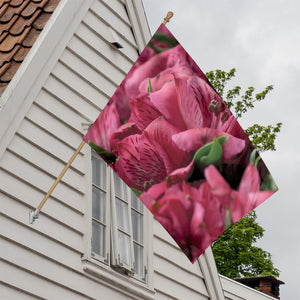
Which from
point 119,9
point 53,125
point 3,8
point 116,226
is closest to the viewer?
point 53,125

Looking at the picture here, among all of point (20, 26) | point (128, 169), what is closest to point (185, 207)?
point (128, 169)

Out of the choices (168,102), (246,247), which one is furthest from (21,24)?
(246,247)

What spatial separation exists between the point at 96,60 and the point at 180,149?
8.14ft

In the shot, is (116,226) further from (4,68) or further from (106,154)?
(4,68)

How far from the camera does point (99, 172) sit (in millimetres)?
8203

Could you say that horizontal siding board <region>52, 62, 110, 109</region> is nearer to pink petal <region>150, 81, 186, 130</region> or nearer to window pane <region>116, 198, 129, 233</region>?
window pane <region>116, 198, 129, 233</region>

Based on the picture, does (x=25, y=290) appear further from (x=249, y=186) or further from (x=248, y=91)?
(x=248, y=91)

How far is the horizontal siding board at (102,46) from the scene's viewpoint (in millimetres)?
8281

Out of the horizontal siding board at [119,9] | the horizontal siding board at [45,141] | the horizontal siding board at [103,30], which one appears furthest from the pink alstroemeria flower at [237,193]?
the horizontal siding board at [119,9]

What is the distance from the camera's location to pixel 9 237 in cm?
673

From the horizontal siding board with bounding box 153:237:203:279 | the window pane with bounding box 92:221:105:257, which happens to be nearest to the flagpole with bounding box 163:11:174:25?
the window pane with bounding box 92:221:105:257

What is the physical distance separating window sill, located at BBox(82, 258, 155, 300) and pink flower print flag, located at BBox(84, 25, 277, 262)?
1469 mm

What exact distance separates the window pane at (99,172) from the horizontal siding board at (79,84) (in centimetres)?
57

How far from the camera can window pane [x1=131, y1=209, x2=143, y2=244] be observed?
841cm
